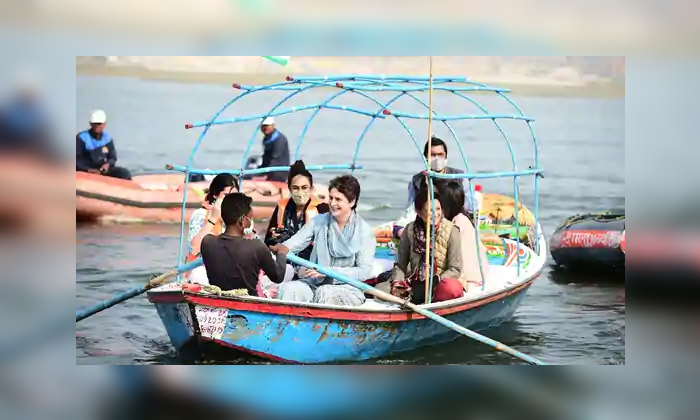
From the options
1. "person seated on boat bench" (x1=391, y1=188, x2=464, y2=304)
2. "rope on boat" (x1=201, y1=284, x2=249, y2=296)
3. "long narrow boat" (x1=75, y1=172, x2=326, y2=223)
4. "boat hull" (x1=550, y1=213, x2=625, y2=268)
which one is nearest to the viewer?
"rope on boat" (x1=201, y1=284, x2=249, y2=296)

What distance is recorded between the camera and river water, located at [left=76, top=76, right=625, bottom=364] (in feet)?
27.5

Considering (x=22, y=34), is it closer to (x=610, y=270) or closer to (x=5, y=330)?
(x=5, y=330)

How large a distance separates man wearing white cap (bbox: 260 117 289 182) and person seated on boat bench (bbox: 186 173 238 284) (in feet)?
7.68

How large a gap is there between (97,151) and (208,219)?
249 centimetres

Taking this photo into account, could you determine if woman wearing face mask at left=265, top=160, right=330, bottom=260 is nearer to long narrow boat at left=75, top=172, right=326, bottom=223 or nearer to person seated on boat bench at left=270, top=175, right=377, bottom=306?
person seated on boat bench at left=270, top=175, right=377, bottom=306

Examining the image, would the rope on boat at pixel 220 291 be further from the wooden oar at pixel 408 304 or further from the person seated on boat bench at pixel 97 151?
the person seated on boat bench at pixel 97 151

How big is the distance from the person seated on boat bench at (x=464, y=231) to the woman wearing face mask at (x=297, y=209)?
2.23ft

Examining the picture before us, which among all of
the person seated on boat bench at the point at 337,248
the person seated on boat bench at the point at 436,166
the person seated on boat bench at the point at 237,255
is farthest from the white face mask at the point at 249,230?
the person seated on boat bench at the point at 436,166

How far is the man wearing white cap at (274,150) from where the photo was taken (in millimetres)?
10086

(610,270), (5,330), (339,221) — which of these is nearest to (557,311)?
(610,270)

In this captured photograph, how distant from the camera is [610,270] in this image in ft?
29.7

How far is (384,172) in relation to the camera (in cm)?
1064

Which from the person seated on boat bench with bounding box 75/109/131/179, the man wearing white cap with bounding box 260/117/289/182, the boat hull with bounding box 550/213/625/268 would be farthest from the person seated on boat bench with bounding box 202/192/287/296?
the man wearing white cap with bounding box 260/117/289/182

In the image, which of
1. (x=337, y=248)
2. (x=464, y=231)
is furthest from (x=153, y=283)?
(x=464, y=231)
